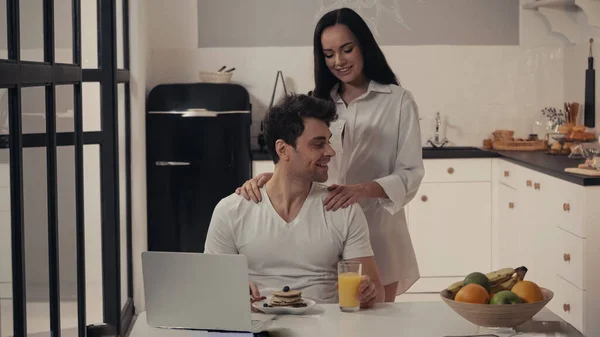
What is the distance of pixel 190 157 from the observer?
546 centimetres

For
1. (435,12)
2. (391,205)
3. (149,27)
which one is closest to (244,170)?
(149,27)

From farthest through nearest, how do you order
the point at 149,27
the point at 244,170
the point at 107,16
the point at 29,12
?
the point at 149,27 < the point at 244,170 < the point at 107,16 < the point at 29,12

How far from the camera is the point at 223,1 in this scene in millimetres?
5988

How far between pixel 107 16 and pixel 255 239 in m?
2.15

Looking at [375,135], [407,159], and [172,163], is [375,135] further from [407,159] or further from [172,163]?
[172,163]

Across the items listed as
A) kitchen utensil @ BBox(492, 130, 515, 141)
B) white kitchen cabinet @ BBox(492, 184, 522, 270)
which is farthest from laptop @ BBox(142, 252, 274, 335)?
kitchen utensil @ BBox(492, 130, 515, 141)

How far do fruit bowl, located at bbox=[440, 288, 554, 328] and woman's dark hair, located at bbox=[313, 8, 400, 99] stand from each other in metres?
1.09

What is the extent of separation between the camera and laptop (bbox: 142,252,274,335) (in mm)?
2170

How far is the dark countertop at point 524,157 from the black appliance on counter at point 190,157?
198 millimetres

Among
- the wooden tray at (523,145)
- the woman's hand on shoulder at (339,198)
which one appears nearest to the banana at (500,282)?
the woman's hand on shoulder at (339,198)

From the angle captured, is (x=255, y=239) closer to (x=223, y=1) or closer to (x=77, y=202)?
(x=77, y=202)

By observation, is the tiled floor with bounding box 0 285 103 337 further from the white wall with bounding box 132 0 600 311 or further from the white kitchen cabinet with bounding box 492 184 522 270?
the white kitchen cabinet with bounding box 492 184 522 270

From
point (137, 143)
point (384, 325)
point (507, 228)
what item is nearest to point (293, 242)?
point (384, 325)

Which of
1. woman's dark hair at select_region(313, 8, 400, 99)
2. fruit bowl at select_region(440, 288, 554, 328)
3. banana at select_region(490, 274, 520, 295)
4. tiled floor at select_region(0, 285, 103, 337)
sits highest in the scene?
woman's dark hair at select_region(313, 8, 400, 99)
